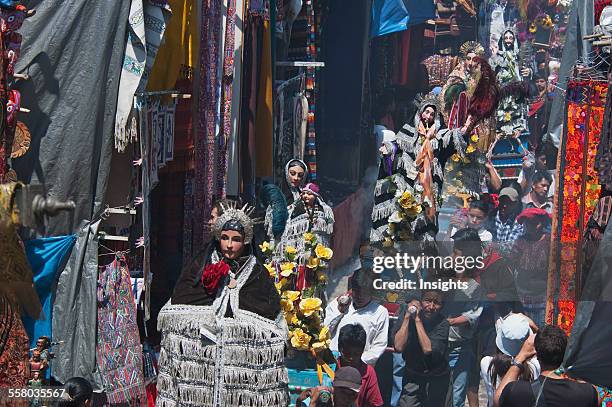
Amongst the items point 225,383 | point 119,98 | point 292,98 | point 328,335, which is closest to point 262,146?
point 292,98

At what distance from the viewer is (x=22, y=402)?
8.85 metres

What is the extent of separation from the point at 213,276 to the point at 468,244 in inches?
150

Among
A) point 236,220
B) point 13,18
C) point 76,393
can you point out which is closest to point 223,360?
point 236,220

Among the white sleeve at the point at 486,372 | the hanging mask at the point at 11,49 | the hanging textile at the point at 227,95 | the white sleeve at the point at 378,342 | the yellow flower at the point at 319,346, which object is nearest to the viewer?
the hanging mask at the point at 11,49

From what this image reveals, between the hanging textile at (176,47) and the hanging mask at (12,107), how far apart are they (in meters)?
1.82

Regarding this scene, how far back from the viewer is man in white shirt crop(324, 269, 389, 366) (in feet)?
36.9

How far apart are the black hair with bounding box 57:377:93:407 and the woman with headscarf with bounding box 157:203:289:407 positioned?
79 centimetres

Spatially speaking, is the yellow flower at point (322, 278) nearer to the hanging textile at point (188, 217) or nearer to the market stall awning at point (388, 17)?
the hanging textile at point (188, 217)

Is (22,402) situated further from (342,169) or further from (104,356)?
(342,169)

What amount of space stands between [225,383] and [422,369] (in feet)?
7.78

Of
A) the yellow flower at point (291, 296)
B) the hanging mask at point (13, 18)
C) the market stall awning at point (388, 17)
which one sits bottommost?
the yellow flower at point (291, 296)

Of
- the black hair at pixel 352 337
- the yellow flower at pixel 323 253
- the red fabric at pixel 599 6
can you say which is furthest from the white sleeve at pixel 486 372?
the red fabric at pixel 599 6

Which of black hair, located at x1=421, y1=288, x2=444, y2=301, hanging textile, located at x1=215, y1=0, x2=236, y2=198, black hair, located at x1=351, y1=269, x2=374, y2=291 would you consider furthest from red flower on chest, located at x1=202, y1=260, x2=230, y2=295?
hanging textile, located at x1=215, y1=0, x2=236, y2=198

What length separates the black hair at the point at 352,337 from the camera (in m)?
11.1
